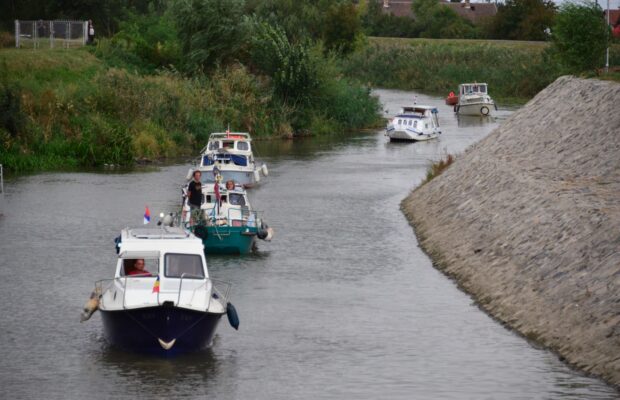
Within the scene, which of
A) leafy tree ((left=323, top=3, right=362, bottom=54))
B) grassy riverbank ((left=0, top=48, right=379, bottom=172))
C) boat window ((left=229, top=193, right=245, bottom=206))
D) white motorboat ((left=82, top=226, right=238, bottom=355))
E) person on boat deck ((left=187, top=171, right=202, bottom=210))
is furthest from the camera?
leafy tree ((left=323, top=3, right=362, bottom=54))

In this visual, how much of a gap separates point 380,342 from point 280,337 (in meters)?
2.51

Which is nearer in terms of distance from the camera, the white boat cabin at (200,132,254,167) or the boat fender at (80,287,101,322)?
the boat fender at (80,287,101,322)

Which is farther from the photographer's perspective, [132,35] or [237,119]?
[132,35]

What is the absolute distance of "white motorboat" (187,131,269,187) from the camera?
56906 millimetres

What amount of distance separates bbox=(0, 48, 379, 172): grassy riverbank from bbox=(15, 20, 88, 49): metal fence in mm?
2410

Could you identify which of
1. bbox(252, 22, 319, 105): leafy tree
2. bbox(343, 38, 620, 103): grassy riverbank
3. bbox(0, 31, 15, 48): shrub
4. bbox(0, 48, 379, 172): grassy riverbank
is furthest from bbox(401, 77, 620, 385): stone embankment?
bbox(343, 38, 620, 103): grassy riverbank

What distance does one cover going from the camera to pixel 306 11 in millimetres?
104062

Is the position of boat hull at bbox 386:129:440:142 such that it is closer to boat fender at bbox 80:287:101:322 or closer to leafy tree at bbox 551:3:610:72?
leafy tree at bbox 551:3:610:72

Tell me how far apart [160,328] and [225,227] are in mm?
13142

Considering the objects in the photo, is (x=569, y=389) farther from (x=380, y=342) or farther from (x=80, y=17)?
(x=80, y=17)

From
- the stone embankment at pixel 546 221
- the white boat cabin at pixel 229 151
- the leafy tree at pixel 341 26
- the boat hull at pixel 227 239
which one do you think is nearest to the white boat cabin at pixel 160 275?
the stone embankment at pixel 546 221

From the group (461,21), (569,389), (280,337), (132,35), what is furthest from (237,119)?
(461,21)

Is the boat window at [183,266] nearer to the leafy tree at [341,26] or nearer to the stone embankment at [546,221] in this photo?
the stone embankment at [546,221]

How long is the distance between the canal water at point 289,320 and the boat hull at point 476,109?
44.5 meters
